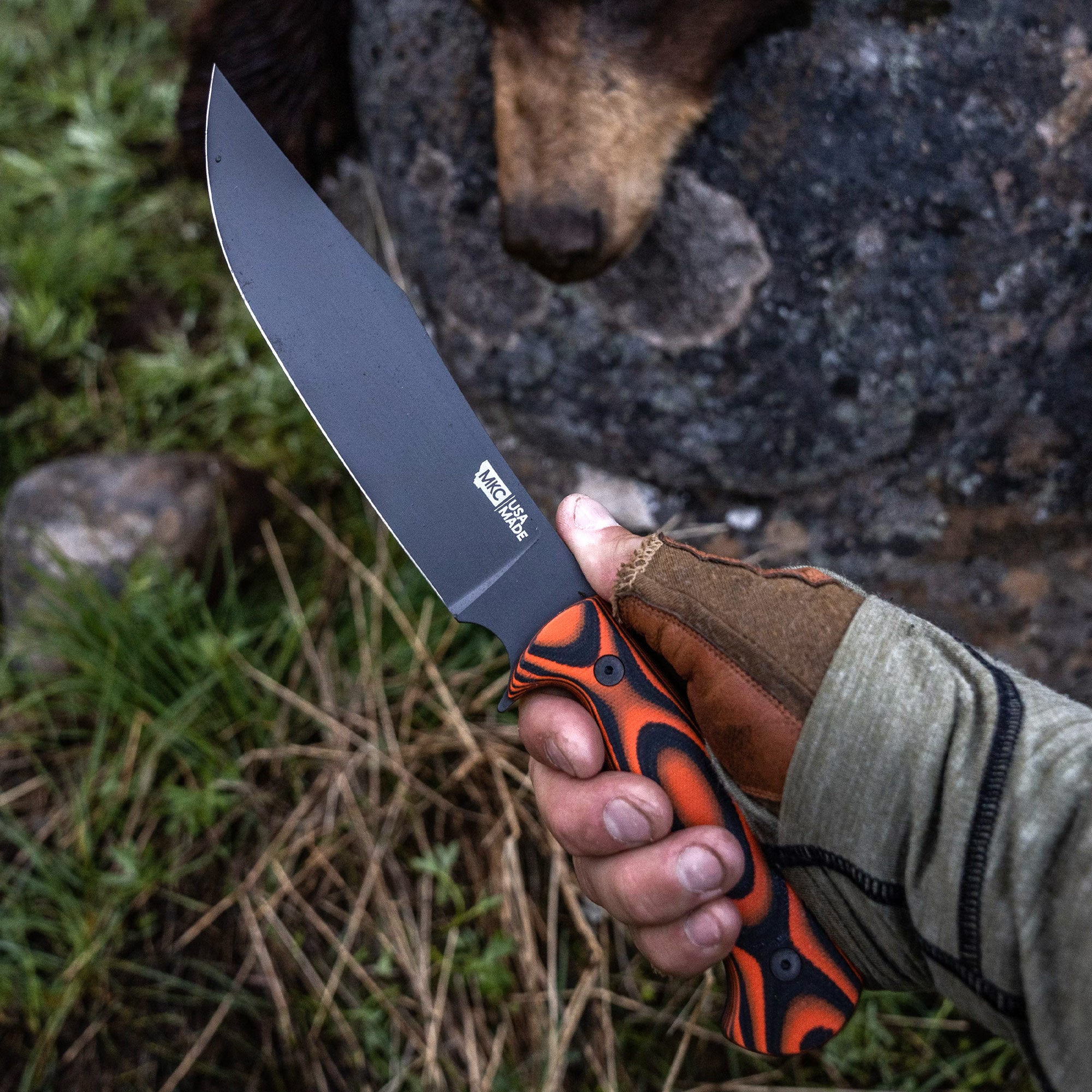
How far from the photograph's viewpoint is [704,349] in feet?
5.75

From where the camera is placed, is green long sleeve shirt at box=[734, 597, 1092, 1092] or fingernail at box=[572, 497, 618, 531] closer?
green long sleeve shirt at box=[734, 597, 1092, 1092]

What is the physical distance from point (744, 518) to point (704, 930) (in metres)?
1.04

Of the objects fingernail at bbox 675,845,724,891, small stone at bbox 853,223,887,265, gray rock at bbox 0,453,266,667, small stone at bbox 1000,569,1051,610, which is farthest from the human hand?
gray rock at bbox 0,453,266,667

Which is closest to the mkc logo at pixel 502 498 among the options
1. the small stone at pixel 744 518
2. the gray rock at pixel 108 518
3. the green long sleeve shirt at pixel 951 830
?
the green long sleeve shirt at pixel 951 830

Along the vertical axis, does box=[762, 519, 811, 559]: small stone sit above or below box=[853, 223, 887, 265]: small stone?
below

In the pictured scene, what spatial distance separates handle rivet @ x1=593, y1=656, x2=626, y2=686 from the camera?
105 cm

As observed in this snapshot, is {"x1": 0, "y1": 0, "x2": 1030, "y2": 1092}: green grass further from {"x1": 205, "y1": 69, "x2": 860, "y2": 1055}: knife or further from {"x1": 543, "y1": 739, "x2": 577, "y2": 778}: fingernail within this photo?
{"x1": 205, "y1": 69, "x2": 860, "y2": 1055}: knife

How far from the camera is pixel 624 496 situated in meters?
1.94

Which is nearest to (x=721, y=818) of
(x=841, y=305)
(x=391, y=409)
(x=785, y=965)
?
(x=785, y=965)

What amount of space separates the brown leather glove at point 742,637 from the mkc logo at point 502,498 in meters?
0.16

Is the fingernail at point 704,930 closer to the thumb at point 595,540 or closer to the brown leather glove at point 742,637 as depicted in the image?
the brown leather glove at point 742,637

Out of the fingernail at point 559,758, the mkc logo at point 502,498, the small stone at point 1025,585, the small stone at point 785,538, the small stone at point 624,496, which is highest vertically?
the mkc logo at point 502,498

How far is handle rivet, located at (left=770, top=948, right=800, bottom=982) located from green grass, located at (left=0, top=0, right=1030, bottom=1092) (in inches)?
28.3

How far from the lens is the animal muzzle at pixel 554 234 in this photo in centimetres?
140
